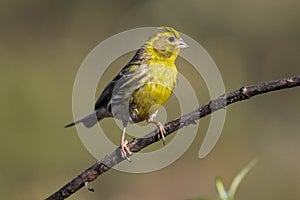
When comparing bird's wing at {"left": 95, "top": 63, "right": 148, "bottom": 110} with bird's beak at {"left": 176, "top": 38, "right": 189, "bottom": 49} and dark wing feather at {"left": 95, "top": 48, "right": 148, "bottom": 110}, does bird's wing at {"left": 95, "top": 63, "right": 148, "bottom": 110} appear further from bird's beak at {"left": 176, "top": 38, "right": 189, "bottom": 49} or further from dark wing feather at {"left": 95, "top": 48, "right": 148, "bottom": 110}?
bird's beak at {"left": 176, "top": 38, "right": 189, "bottom": 49}

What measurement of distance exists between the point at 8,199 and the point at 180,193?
175cm

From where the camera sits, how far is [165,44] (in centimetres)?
421

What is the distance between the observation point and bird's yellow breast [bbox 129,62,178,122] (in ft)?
13.4

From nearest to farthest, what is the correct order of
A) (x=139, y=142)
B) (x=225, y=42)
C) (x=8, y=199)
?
(x=139, y=142), (x=8, y=199), (x=225, y=42)

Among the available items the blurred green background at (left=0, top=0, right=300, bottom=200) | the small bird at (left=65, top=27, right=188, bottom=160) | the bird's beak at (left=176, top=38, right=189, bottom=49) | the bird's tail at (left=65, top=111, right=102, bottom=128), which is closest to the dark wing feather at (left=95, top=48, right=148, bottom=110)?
the small bird at (left=65, top=27, right=188, bottom=160)

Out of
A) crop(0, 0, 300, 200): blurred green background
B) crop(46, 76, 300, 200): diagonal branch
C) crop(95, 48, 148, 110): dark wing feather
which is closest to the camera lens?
crop(46, 76, 300, 200): diagonal branch

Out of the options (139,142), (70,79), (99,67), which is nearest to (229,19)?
(70,79)

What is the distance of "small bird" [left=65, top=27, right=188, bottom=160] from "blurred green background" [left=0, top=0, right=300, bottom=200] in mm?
2882

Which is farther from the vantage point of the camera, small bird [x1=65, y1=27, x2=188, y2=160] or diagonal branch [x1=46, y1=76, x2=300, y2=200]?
small bird [x1=65, y1=27, x2=188, y2=160]

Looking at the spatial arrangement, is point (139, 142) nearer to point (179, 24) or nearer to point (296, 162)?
point (296, 162)

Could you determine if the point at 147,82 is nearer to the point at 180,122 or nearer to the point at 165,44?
the point at 165,44

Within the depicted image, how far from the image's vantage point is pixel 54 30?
1073 centimetres

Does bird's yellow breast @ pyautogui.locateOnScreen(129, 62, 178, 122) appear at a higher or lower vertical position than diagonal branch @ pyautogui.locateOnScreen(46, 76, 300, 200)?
higher

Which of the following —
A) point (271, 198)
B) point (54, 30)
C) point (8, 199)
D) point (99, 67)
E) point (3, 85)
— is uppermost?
point (54, 30)
